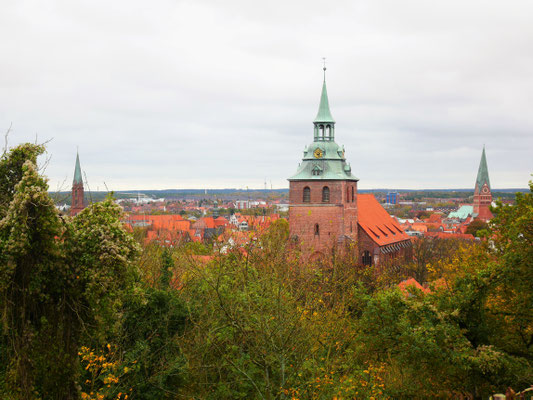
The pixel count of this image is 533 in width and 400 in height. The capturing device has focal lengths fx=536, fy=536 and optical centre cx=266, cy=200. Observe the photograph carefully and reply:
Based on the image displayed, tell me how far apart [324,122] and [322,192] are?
4.98 m

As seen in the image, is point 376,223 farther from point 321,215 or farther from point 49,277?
point 49,277

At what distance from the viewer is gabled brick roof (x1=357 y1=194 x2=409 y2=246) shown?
41.8 metres

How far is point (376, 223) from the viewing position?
4509cm

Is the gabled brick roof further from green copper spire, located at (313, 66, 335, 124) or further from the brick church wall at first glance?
green copper spire, located at (313, 66, 335, 124)

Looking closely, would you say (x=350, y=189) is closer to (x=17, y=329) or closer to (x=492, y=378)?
(x=492, y=378)

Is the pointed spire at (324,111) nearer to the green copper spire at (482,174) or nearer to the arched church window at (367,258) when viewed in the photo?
the arched church window at (367,258)

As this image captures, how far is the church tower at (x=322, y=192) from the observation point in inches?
1474

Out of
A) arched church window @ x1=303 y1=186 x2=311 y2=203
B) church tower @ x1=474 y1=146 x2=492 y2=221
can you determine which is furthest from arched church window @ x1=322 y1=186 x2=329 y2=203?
church tower @ x1=474 y1=146 x2=492 y2=221

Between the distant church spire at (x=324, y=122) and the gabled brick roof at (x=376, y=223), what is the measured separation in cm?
736

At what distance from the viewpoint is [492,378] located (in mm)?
11273

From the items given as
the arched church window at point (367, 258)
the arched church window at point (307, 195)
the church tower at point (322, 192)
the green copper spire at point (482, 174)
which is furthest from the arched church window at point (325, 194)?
the green copper spire at point (482, 174)

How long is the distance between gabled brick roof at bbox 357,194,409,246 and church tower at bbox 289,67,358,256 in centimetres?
399

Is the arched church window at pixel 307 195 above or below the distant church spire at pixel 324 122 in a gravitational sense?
below

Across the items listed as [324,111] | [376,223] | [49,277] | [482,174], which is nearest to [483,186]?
[482,174]
